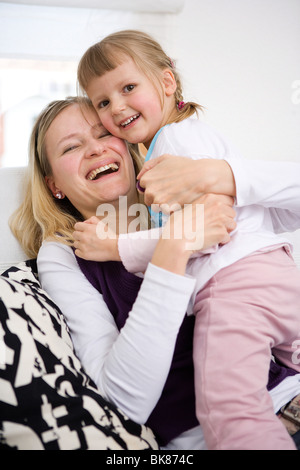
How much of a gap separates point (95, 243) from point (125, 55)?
61 cm

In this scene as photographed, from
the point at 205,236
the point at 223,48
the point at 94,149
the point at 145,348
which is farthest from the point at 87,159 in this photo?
the point at 223,48

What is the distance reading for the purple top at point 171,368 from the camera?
1.01m

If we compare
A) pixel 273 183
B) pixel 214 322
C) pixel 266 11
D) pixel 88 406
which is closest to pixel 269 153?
pixel 266 11

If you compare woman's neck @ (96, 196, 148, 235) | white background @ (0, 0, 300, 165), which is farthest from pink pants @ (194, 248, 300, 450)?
white background @ (0, 0, 300, 165)

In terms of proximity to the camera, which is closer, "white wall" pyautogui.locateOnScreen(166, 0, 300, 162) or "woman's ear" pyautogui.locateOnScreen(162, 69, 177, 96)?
"woman's ear" pyautogui.locateOnScreen(162, 69, 177, 96)

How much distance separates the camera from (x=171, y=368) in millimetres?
1082

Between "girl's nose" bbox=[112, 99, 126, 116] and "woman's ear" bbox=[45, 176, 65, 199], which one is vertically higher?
"girl's nose" bbox=[112, 99, 126, 116]

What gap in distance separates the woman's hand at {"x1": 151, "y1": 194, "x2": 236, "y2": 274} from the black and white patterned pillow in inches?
12.0

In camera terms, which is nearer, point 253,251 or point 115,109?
point 253,251

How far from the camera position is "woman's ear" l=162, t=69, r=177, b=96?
1.37m

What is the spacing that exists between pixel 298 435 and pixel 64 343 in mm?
576

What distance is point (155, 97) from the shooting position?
1.30 meters

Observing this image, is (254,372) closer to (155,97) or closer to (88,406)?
(88,406)

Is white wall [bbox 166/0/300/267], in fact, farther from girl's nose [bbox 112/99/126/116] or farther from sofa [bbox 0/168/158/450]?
sofa [bbox 0/168/158/450]
